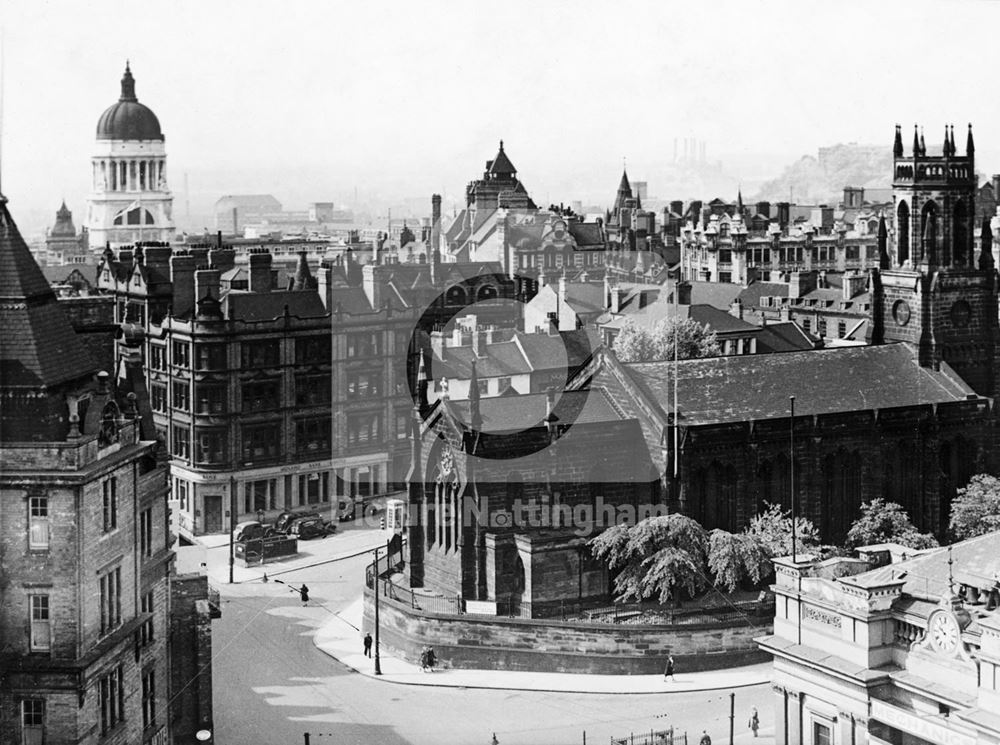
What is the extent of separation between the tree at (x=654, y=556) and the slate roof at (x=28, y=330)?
82.1ft

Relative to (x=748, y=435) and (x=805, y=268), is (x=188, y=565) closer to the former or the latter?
(x=748, y=435)

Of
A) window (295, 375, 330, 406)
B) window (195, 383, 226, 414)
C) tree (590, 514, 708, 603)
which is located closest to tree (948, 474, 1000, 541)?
tree (590, 514, 708, 603)

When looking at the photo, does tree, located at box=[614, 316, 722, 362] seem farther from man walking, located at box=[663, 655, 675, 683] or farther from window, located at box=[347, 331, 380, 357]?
man walking, located at box=[663, 655, 675, 683]

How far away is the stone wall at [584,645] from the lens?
59.8 m

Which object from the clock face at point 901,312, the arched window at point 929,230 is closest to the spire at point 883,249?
the clock face at point 901,312

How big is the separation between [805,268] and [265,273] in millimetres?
64407

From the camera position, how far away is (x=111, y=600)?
146ft

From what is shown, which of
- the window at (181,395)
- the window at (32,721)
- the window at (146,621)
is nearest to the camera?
the window at (32,721)

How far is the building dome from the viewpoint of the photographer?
169 meters

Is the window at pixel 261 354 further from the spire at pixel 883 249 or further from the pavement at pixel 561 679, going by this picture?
the spire at pixel 883 249

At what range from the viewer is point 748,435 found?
67.4 meters

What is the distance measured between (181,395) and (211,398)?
2.16m

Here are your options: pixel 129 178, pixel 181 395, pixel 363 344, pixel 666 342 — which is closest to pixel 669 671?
pixel 666 342

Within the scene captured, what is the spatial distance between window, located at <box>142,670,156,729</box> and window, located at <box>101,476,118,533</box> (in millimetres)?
5220
